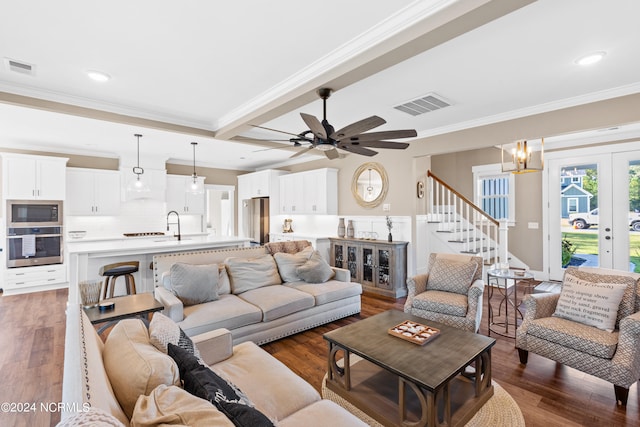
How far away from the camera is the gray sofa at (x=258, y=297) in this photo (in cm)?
287

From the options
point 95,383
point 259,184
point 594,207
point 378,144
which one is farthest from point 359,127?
point 259,184

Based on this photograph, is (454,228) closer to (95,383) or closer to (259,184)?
(259,184)

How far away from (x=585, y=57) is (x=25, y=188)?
796 cm

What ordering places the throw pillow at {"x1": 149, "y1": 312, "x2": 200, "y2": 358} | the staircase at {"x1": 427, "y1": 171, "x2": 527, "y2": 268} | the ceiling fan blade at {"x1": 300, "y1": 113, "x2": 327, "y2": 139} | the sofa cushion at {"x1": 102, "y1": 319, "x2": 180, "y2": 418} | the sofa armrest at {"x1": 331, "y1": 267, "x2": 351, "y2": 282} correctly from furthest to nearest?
the staircase at {"x1": 427, "y1": 171, "x2": 527, "y2": 268} < the sofa armrest at {"x1": 331, "y1": 267, "x2": 351, "y2": 282} < the ceiling fan blade at {"x1": 300, "y1": 113, "x2": 327, "y2": 139} < the throw pillow at {"x1": 149, "y1": 312, "x2": 200, "y2": 358} < the sofa cushion at {"x1": 102, "y1": 319, "x2": 180, "y2": 418}

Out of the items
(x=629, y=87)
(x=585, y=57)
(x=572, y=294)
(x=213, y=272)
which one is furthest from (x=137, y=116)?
(x=629, y=87)

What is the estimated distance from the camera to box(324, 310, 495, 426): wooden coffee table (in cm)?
185

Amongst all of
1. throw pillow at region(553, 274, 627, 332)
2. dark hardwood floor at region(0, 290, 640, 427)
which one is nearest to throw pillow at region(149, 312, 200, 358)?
dark hardwood floor at region(0, 290, 640, 427)

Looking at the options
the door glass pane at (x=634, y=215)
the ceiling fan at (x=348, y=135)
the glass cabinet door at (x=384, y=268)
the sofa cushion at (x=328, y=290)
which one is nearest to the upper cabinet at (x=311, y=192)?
the glass cabinet door at (x=384, y=268)

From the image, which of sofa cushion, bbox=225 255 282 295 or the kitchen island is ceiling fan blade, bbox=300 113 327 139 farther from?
the kitchen island

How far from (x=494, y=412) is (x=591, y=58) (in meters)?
2.95

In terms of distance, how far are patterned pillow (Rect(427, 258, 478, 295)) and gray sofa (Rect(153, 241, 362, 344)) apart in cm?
99

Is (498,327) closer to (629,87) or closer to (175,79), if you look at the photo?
(629,87)

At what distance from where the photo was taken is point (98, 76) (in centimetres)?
290

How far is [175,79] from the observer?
3.00 m
